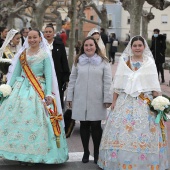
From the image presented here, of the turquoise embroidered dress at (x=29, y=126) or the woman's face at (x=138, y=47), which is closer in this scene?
the turquoise embroidered dress at (x=29, y=126)

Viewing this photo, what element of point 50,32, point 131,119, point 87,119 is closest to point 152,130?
point 131,119

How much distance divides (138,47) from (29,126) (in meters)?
1.66

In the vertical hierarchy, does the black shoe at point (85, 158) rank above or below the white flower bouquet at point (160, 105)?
below

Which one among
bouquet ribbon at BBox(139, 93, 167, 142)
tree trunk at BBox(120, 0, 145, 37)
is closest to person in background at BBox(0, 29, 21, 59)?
bouquet ribbon at BBox(139, 93, 167, 142)

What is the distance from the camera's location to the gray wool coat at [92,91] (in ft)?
20.2

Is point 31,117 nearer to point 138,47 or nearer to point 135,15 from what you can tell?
point 138,47

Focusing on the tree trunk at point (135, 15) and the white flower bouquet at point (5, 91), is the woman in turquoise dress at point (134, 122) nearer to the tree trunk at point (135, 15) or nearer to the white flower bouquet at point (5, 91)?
the white flower bouquet at point (5, 91)

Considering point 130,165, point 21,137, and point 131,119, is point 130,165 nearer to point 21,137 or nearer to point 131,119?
point 131,119

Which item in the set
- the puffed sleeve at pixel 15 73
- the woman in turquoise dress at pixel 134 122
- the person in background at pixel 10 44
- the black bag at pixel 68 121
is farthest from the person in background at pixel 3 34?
the woman in turquoise dress at pixel 134 122

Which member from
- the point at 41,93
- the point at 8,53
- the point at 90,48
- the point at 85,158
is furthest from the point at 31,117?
the point at 8,53

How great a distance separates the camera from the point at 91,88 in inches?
242

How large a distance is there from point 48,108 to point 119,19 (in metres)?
56.3

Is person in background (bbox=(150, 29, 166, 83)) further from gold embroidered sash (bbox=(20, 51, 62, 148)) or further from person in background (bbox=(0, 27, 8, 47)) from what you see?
gold embroidered sash (bbox=(20, 51, 62, 148))

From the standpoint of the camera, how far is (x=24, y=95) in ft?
19.8
